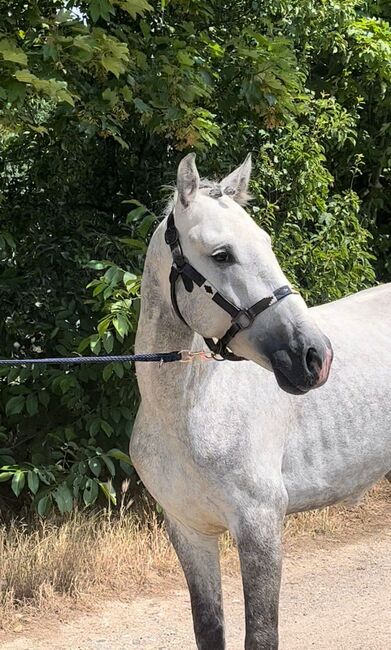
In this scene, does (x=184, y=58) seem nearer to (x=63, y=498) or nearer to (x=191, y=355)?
(x=191, y=355)

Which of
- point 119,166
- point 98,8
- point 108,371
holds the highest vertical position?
point 98,8

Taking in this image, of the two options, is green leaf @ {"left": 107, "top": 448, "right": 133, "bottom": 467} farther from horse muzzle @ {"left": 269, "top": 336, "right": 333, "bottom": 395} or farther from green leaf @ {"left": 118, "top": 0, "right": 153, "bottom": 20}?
horse muzzle @ {"left": 269, "top": 336, "right": 333, "bottom": 395}

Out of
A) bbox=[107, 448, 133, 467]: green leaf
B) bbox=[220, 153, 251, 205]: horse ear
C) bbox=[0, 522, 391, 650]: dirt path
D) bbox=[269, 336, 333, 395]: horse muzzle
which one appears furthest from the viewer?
bbox=[107, 448, 133, 467]: green leaf

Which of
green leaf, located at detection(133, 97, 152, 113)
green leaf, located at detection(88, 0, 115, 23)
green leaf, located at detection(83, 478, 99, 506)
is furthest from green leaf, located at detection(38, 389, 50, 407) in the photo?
green leaf, located at detection(88, 0, 115, 23)

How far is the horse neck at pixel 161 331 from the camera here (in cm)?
304

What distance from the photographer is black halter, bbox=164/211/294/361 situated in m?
2.77

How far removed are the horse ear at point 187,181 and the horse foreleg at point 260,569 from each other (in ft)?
3.50

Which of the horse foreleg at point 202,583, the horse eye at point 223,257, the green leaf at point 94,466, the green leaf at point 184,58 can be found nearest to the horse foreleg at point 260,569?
the horse foreleg at point 202,583

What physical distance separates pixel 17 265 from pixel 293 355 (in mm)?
3321

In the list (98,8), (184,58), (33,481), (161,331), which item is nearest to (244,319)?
(161,331)

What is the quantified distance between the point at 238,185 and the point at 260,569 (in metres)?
1.33

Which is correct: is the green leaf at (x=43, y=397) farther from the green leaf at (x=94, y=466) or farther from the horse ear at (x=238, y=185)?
the horse ear at (x=238, y=185)

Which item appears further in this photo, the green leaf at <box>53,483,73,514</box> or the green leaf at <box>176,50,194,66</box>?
the green leaf at <box>53,483,73,514</box>

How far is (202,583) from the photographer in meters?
3.35
